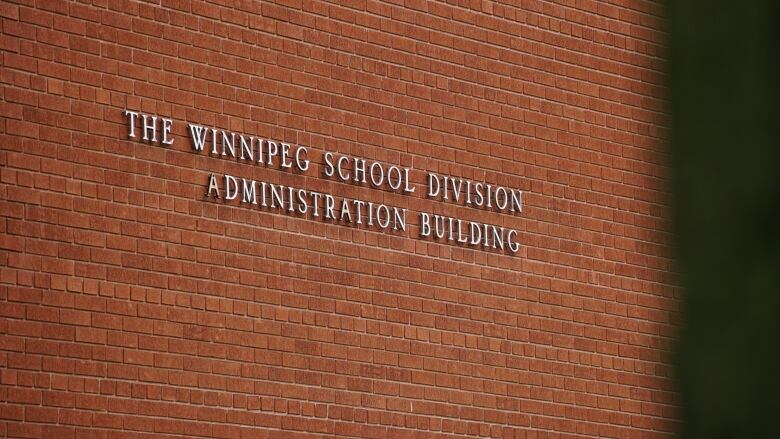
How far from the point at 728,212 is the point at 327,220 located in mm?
9374

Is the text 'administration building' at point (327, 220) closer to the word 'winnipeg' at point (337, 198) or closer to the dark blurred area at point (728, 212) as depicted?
the word 'winnipeg' at point (337, 198)

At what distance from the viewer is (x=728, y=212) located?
0.70m

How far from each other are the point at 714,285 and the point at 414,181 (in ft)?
32.5

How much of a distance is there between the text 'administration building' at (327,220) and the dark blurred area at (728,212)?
8021 millimetres

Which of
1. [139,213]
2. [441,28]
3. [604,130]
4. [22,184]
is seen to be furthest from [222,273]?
[604,130]

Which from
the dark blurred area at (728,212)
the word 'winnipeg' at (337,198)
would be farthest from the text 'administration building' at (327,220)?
the dark blurred area at (728,212)

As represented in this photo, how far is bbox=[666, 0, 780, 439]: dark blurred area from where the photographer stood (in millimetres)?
697

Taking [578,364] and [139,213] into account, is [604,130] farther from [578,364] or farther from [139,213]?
[139,213]

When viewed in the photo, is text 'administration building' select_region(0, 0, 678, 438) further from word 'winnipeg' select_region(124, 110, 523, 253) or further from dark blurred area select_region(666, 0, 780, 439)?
dark blurred area select_region(666, 0, 780, 439)

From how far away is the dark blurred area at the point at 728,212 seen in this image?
0.70 m

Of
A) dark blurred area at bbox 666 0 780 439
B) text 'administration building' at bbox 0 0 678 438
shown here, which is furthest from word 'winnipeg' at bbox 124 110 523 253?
dark blurred area at bbox 666 0 780 439

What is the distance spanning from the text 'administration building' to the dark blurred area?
8.02 m

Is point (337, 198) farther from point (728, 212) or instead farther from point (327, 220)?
point (728, 212)

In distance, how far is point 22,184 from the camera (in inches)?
335
